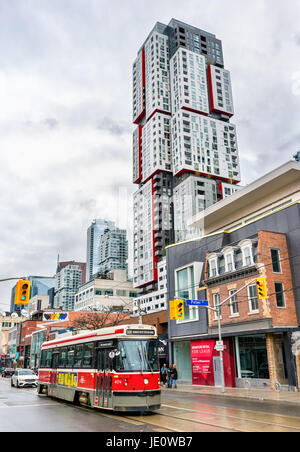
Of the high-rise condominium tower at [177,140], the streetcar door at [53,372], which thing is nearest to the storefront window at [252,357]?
the streetcar door at [53,372]

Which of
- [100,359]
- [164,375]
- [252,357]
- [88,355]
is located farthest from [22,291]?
[164,375]

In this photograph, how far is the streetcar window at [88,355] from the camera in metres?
17.8

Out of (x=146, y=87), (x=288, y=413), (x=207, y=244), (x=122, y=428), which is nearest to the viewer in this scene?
(x=122, y=428)

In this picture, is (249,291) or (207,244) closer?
(249,291)

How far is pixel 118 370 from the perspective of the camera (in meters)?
15.3

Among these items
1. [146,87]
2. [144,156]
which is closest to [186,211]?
[144,156]

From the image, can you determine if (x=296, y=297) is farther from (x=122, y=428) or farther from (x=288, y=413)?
(x=122, y=428)

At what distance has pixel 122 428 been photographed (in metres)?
12.0

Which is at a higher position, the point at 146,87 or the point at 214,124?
the point at 146,87

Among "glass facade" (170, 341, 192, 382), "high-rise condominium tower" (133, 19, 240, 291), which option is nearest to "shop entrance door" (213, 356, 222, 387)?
"glass facade" (170, 341, 192, 382)

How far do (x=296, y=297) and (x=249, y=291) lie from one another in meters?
3.46

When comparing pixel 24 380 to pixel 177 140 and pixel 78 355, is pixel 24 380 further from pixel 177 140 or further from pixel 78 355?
pixel 177 140

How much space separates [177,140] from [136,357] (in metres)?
116

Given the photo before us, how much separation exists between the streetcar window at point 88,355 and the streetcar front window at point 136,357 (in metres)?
2.67
